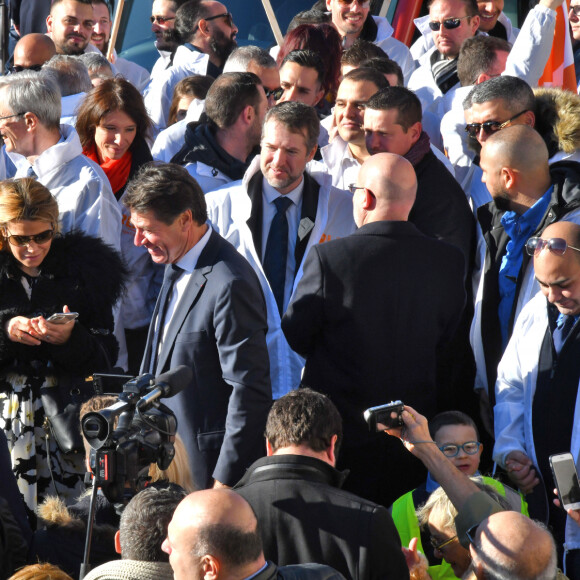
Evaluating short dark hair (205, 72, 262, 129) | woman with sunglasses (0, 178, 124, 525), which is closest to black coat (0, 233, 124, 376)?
woman with sunglasses (0, 178, 124, 525)

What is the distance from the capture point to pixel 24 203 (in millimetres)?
5133

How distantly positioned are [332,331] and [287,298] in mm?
739

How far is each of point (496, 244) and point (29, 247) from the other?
2.24 metres

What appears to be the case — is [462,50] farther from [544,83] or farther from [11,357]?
[11,357]

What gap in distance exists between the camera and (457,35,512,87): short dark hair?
273 inches

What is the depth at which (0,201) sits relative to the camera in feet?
16.8

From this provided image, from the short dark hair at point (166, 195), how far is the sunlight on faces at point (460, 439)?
56.0 inches

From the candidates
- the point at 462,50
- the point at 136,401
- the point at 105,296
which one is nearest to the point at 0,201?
the point at 105,296

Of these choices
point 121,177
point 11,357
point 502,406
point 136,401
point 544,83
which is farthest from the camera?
point 544,83

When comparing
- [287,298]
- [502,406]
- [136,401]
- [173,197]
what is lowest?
[502,406]

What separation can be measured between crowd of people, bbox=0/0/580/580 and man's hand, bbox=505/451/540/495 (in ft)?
0.04

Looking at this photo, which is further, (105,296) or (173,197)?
(105,296)

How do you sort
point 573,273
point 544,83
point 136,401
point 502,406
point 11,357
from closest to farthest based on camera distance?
point 136,401
point 573,273
point 502,406
point 11,357
point 544,83

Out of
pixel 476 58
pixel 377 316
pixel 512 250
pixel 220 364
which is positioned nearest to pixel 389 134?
pixel 512 250
